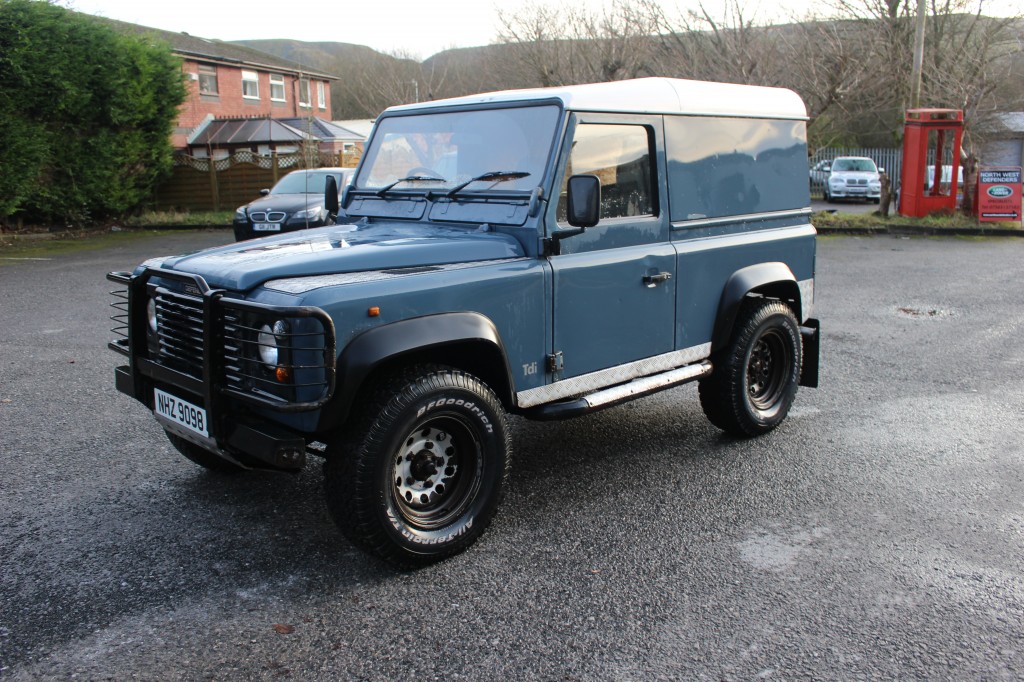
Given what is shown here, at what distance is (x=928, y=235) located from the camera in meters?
17.3

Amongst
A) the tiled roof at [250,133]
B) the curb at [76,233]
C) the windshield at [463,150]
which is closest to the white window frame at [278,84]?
the tiled roof at [250,133]

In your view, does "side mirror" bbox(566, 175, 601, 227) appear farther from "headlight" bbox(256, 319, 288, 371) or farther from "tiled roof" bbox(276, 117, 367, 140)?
"tiled roof" bbox(276, 117, 367, 140)

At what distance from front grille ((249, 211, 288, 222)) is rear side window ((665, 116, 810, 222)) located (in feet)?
36.2

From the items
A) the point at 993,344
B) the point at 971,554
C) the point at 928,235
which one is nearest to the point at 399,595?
the point at 971,554

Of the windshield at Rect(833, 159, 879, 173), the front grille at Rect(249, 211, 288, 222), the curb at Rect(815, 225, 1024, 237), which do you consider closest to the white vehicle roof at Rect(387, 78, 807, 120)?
the front grille at Rect(249, 211, 288, 222)

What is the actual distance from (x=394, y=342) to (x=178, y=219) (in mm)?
20171

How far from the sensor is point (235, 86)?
35.3 metres

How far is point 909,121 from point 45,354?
57.9ft

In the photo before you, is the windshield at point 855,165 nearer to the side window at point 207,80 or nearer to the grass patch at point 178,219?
the grass patch at point 178,219

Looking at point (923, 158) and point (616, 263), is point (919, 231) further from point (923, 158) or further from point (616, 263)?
point (616, 263)

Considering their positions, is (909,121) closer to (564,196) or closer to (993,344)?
(993,344)

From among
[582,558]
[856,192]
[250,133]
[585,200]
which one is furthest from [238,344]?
[856,192]

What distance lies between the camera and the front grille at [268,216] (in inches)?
Answer: 589

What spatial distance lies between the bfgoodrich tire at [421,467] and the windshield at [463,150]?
1183mm
